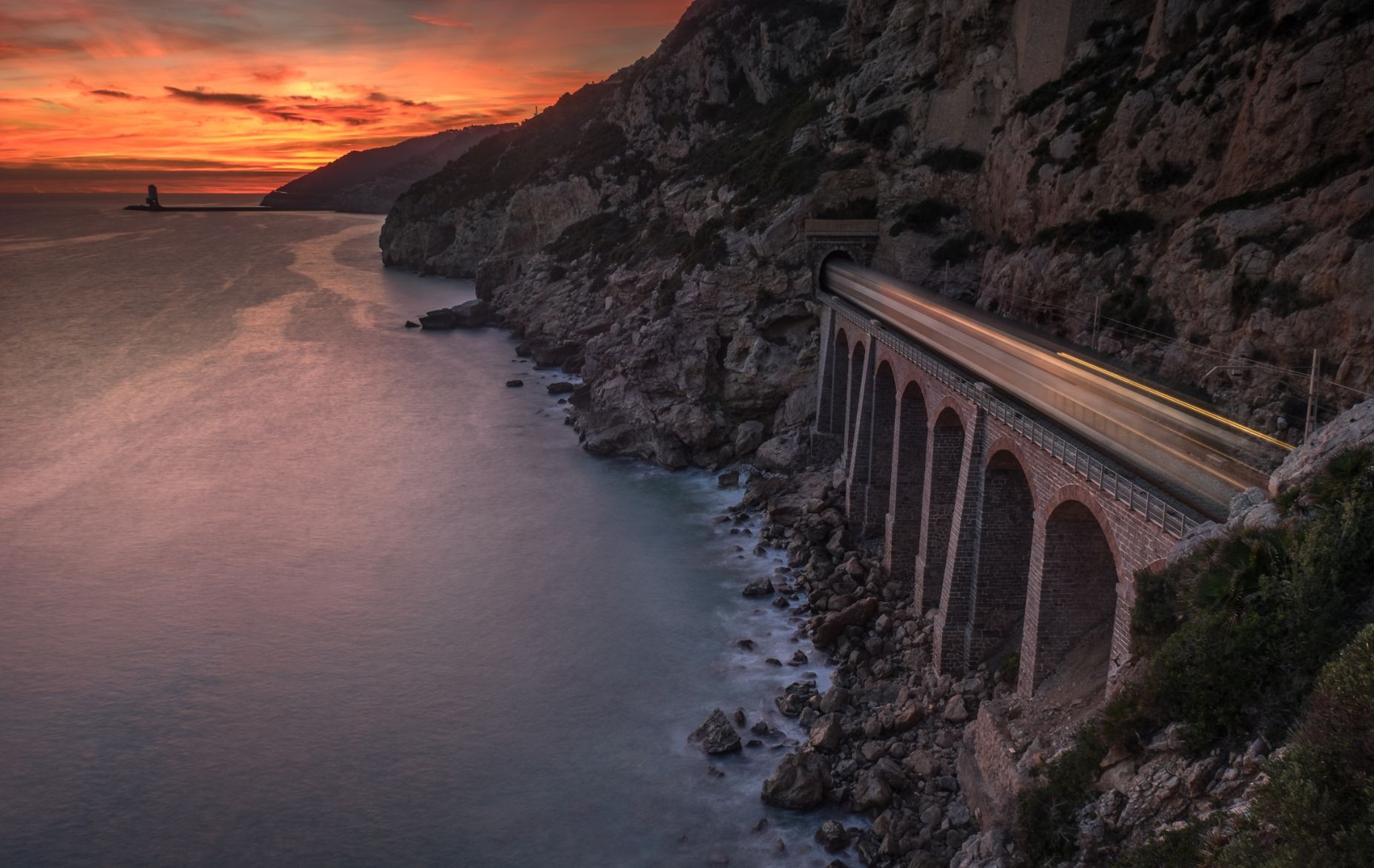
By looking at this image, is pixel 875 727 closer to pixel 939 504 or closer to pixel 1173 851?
pixel 939 504

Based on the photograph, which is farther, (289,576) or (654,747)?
(289,576)

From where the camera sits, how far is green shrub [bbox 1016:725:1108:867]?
15141mm

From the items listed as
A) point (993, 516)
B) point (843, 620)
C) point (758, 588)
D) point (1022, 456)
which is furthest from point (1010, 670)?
point (758, 588)

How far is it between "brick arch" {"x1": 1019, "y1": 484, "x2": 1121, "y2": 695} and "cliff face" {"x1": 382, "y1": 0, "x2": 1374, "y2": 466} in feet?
23.9

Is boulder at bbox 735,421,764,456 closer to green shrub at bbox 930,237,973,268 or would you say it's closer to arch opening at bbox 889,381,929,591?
green shrub at bbox 930,237,973,268

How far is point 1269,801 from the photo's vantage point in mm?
10695

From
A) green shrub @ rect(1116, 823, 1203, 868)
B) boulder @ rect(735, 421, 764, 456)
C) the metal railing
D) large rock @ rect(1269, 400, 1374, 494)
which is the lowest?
boulder @ rect(735, 421, 764, 456)

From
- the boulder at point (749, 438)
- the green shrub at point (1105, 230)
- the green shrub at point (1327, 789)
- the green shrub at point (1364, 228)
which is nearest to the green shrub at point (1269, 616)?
the green shrub at point (1327, 789)

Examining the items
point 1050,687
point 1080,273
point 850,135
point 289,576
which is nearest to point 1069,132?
point 1080,273

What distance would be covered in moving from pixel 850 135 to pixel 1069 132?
21.7 m

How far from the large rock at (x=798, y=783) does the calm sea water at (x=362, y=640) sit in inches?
19.4

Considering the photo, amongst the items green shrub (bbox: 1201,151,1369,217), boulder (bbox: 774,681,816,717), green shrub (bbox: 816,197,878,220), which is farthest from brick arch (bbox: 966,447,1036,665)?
green shrub (bbox: 816,197,878,220)

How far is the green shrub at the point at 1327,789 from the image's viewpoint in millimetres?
9461

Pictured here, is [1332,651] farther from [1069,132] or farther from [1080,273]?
[1069,132]
